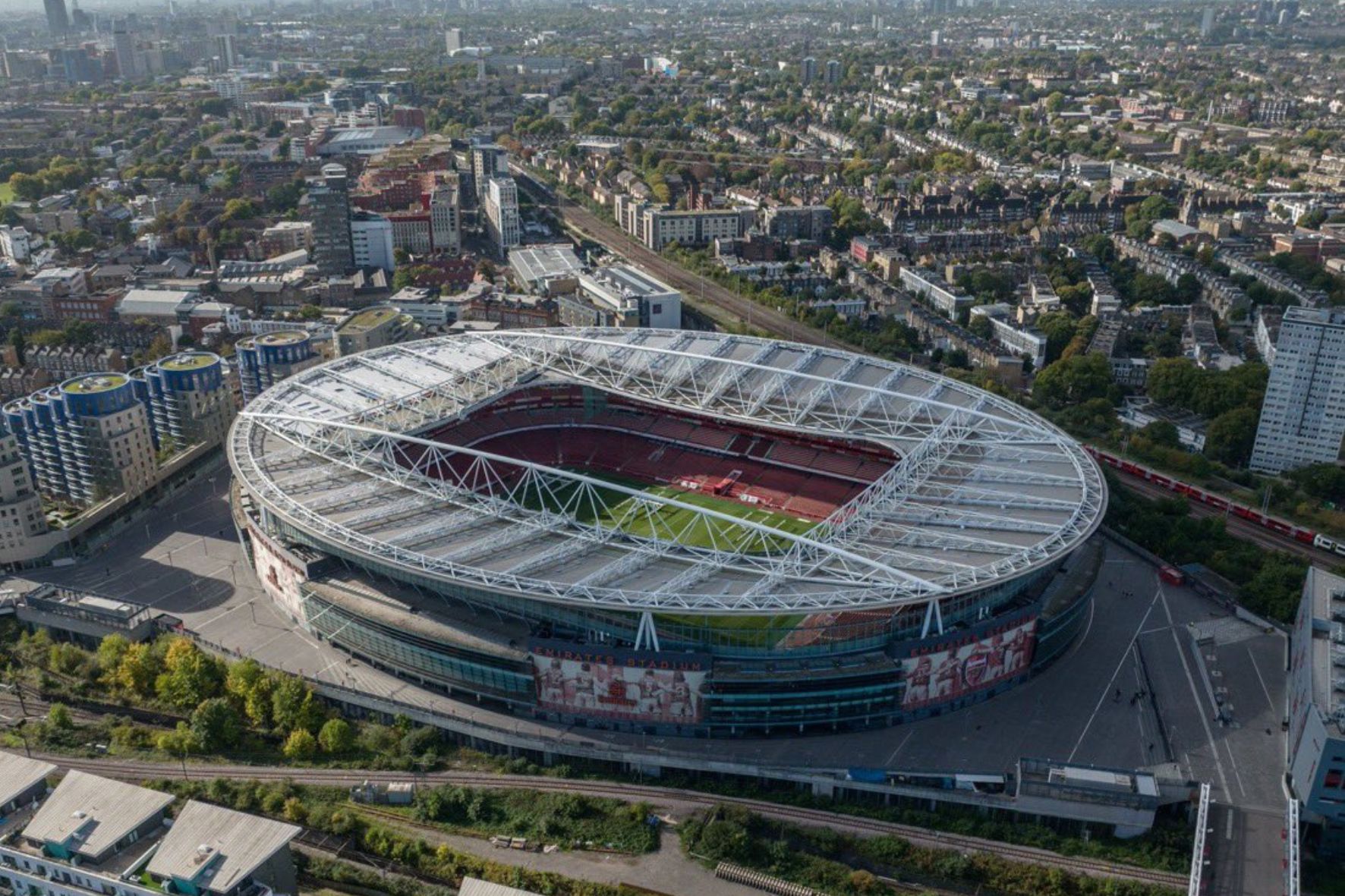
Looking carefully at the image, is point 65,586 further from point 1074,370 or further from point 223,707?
point 1074,370

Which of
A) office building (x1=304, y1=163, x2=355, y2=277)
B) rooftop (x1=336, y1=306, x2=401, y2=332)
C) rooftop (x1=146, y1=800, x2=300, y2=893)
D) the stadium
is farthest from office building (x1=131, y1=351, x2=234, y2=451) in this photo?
rooftop (x1=146, y1=800, x2=300, y2=893)

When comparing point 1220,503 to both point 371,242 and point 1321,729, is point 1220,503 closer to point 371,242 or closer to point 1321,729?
point 1321,729

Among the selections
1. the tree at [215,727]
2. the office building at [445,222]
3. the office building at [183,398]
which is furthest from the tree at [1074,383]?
the office building at [445,222]

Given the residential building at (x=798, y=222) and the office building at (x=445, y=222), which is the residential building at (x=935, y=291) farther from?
the office building at (x=445, y=222)

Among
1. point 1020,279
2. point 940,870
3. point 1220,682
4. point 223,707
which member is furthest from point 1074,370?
point 223,707

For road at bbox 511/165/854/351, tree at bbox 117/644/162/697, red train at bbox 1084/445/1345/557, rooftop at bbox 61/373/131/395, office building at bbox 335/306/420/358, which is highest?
rooftop at bbox 61/373/131/395

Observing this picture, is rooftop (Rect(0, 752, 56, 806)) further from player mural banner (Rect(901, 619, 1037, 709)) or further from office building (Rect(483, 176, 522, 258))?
office building (Rect(483, 176, 522, 258))
